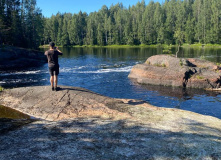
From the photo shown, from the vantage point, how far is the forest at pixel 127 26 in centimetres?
6856

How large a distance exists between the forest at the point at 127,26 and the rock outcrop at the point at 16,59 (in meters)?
14.9

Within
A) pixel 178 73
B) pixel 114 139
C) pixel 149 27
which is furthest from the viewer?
pixel 149 27

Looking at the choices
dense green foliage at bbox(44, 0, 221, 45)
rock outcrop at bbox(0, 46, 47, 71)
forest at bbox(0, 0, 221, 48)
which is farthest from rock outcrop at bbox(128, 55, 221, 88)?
dense green foliage at bbox(44, 0, 221, 45)

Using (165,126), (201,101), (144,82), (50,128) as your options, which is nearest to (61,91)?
(50,128)

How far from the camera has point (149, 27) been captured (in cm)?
11862

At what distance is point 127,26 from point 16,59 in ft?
290

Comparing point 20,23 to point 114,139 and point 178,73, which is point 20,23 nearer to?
point 178,73

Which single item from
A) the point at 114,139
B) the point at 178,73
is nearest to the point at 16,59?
the point at 178,73

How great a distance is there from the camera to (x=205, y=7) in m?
111

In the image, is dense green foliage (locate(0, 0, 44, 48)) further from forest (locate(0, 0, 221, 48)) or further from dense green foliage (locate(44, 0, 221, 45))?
dense green foliage (locate(44, 0, 221, 45))

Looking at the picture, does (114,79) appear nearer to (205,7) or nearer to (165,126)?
(165,126)

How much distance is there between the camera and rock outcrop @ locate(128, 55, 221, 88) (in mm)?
23547

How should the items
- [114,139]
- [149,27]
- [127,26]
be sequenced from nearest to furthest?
[114,139]
[149,27]
[127,26]

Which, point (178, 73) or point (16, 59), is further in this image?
point (16, 59)
